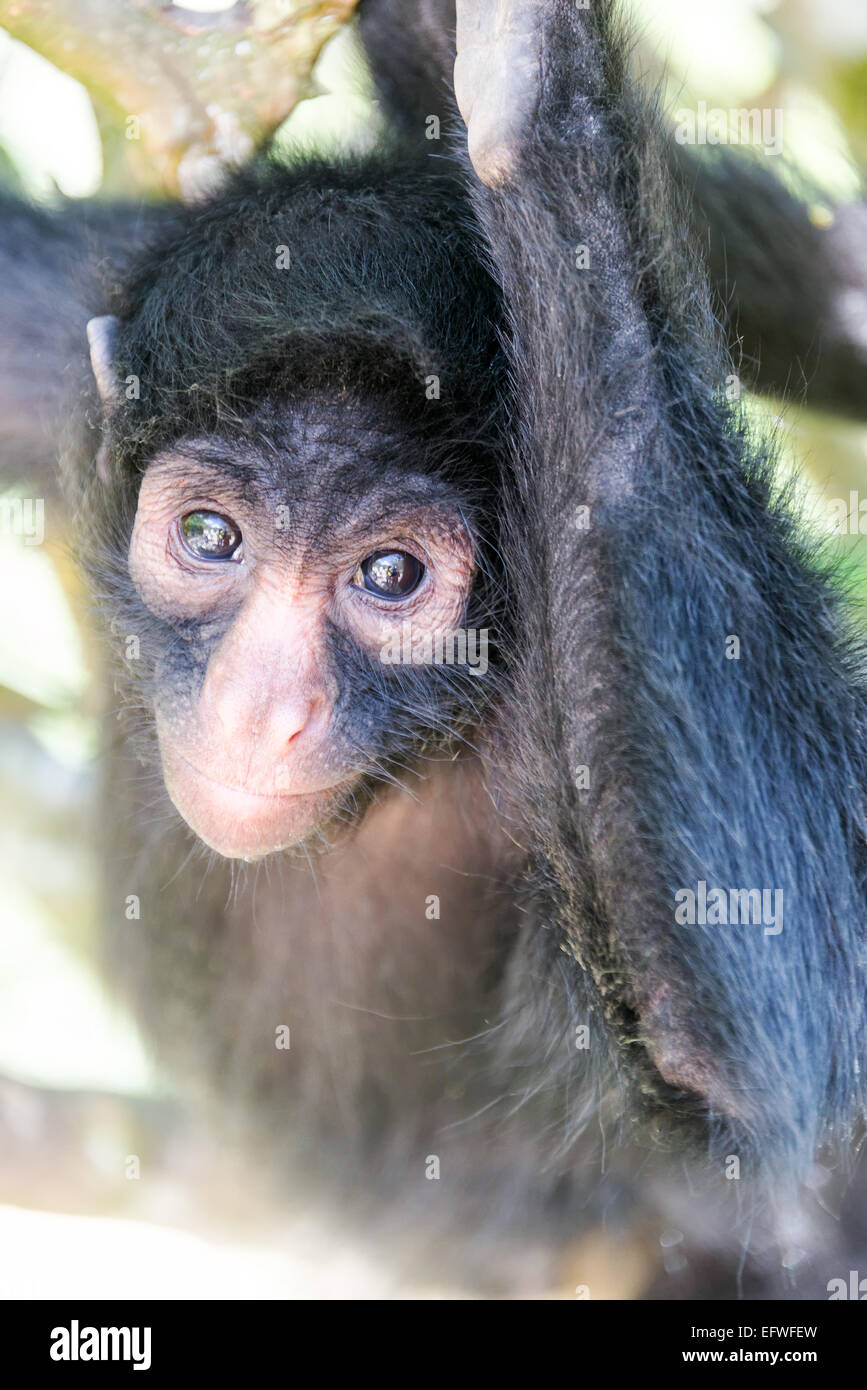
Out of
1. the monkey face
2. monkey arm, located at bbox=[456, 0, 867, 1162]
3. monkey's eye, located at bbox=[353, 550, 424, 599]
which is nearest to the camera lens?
monkey arm, located at bbox=[456, 0, 867, 1162]

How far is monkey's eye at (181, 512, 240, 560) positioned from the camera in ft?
8.25

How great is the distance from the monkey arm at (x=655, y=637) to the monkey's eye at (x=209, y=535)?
614 millimetres

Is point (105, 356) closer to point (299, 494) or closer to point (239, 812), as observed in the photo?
point (299, 494)

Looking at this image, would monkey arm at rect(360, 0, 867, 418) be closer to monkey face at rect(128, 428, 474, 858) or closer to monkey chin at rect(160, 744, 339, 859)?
monkey face at rect(128, 428, 474, 858)

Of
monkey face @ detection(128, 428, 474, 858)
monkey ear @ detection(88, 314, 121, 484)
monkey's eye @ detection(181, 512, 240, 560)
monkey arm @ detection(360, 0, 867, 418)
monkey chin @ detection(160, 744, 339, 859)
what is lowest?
monkey chin @ detection(160, 744, 339, 859)

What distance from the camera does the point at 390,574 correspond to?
8.11ft

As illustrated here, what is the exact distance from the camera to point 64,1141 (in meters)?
4.37

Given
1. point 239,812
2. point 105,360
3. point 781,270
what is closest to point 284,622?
point 239,812

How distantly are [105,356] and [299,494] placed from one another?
622 mm

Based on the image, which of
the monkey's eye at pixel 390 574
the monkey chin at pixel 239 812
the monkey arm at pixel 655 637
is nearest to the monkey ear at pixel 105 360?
the monkey's eye at pixel 390 574

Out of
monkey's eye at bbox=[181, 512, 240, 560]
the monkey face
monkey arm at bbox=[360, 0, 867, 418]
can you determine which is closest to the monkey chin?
the monkey face

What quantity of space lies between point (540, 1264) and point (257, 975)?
4.50ft

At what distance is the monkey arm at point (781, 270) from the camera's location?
311 cm

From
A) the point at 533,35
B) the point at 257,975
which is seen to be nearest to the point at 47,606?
the point at 257,975
